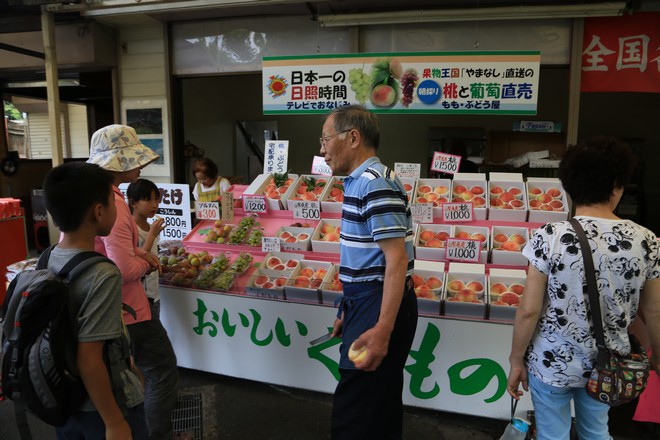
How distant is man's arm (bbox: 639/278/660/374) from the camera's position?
1746mm

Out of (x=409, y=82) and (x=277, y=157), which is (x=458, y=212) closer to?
(x=409, y=82)

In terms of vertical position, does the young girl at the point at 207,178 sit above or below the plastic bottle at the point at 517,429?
above

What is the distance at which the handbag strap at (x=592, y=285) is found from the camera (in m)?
1.71

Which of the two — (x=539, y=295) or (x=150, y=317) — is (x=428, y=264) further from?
(x=150, y=317)

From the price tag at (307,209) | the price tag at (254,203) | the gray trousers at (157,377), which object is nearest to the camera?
the gray trousers at (157,377)

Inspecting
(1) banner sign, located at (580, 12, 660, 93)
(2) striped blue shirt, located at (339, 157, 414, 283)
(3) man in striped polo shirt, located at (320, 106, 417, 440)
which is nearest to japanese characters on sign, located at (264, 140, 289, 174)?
(3) man in striped polo shirt, located at (320, 106, 417, 440)

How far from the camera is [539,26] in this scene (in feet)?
17.4

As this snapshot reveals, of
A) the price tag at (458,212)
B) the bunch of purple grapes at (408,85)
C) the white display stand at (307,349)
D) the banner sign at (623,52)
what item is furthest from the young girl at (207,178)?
the banner sign at (623,52)

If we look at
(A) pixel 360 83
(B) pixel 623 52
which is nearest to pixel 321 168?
(A) pixel 360 83

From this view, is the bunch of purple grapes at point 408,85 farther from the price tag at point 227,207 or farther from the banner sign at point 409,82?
the price tag at point 227,207

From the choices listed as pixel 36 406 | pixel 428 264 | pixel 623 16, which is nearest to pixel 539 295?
pixel 428 264

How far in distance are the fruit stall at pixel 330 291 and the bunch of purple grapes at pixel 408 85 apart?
1.01 m

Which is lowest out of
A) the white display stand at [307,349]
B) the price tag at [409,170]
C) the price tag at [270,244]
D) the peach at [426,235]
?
the white display stand at [307,349]

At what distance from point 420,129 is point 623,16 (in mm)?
5300
